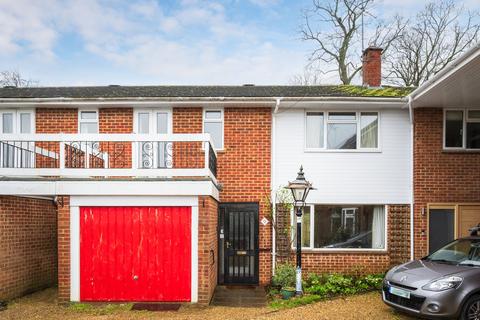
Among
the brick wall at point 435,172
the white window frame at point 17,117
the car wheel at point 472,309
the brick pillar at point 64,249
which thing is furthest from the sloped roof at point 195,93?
the car wheel at point 472,309

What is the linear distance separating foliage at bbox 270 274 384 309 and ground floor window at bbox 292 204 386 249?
0.84m

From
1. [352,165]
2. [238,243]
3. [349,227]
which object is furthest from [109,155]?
[349,227]

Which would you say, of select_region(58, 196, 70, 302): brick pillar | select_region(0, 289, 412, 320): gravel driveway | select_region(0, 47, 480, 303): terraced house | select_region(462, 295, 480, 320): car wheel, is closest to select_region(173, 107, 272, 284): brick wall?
select_region(0, 47, 480, 303): terraced house

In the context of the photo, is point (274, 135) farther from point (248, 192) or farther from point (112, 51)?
point (112, 51)

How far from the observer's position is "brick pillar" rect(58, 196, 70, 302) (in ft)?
26.7

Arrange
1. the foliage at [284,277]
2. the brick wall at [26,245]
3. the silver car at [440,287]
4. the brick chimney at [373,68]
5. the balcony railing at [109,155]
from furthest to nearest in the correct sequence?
1. the brick chimney at [373,68]
2. the foliage at [284,277]
3. the brick wall at [26,245]
4. the balcony railing at [109,155]
5. the silver car at [440,287]

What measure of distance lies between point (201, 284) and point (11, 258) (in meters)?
4.00

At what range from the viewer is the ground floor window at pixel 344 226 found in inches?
413

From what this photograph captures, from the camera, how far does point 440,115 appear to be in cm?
1052

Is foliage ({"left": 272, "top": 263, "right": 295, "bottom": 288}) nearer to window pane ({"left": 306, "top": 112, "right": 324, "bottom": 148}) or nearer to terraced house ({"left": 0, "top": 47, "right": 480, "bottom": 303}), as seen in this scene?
terraced house ({"left": 0, "top": 47, "right": 480, "bottom": 303})

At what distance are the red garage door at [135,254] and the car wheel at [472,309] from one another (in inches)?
190

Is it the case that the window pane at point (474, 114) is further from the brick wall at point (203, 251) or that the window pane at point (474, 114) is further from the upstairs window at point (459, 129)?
the brick wall at point (203, 251)

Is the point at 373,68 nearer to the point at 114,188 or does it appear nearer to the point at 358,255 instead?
the point at 358,255

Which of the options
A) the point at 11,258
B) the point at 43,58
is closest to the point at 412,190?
the point at 11,258
